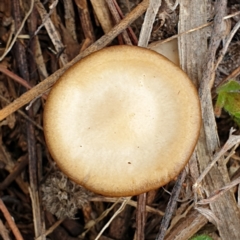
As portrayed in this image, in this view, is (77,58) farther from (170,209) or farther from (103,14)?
(170,209)

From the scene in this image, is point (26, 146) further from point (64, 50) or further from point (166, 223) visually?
point (166, 223)

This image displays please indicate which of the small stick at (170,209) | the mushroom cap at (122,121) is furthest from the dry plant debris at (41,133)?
the mushroom cap at (122,121)

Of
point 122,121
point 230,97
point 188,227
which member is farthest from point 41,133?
point 230,97

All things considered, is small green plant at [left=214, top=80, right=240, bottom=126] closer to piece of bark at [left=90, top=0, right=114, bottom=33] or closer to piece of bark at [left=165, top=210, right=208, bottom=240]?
piece of bark at [left=165, top=210, right=208, bottom=240]

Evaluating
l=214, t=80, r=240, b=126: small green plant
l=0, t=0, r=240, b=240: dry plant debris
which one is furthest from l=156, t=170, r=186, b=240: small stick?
l=214, t=80, r=240, b=126: small green plant

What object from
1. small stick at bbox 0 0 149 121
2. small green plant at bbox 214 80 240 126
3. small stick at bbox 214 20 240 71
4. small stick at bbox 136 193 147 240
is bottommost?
small stick at bbox 136 193 147 240

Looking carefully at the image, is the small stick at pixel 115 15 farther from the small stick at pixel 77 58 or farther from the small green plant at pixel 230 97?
the small green plant at pixel 230 97
